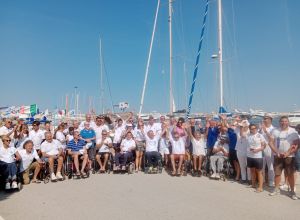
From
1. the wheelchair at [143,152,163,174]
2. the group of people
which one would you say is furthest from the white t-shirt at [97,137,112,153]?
the wheelchair at [143,152,163,174]

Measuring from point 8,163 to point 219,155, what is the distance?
622 centimetres

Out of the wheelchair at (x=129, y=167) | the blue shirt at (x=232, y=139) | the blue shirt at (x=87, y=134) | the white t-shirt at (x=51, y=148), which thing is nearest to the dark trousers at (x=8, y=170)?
the white t-shirt at (x=51, y=148)

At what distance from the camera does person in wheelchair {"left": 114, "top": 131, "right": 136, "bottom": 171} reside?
32.8 ft

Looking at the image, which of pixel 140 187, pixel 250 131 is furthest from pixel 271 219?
pixel 140 187

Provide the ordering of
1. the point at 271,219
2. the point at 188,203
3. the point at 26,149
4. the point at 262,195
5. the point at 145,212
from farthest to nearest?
the point at 26,149 < the point at 262,195 < the point at 188,203 < the point at 145,212 < the point at 271,219

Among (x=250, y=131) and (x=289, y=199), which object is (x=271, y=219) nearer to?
(x=289, y=199)

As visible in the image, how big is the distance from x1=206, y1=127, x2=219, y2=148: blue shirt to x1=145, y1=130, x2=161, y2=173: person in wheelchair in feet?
6.05

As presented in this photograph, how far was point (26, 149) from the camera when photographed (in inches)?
338

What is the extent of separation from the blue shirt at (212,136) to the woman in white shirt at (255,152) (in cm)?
180

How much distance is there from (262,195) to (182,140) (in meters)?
3.55

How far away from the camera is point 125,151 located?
396 inches

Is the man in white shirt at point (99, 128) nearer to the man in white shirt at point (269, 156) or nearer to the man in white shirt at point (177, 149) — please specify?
the man in white shirt at point (177, 149)

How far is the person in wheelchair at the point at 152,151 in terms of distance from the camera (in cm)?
1011

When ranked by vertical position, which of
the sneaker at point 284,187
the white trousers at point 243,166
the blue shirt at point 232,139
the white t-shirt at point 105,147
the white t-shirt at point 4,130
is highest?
the white t-shirt at point 4,130
